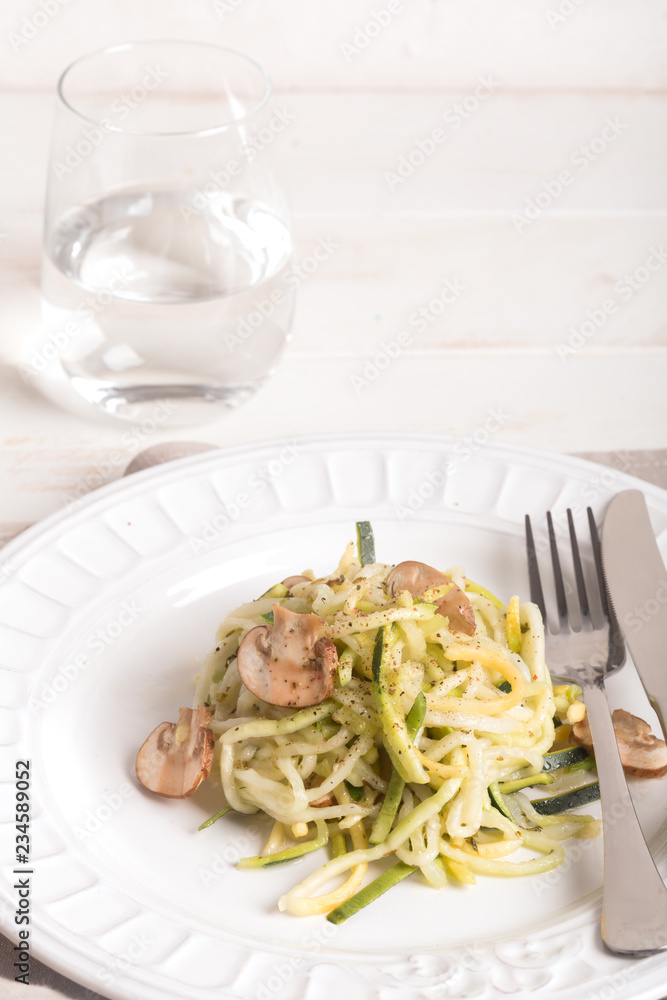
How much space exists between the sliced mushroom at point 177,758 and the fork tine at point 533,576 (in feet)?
2.73

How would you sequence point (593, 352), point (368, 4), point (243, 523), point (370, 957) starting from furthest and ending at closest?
1. point (368, 4)
2. point (593, 352)
3. point (243, 523)
4. point (370, 957)

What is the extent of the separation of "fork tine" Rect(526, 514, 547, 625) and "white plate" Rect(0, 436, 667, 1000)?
0.07m

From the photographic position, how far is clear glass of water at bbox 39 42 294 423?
2893mm

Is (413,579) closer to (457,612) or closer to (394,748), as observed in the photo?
(457,612)

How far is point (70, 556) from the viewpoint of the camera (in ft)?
7.95

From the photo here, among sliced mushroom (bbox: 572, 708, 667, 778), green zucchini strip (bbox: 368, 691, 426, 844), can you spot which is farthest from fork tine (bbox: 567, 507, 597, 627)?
green zucchini strip (bbox: 368, 691, 426, 844)

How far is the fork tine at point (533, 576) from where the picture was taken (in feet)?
7.85

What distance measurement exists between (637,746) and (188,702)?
36.5 inches

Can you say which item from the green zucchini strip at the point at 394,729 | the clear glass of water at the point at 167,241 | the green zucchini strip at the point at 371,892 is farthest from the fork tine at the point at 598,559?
the clear glass of water at the point at 167,241

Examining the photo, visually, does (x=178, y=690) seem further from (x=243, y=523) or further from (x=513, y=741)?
(x=513, y=741)

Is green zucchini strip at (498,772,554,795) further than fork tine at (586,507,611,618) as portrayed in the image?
No

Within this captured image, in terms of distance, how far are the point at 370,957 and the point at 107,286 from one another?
2073 millimetres

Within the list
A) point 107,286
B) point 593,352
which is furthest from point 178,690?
point 593,352

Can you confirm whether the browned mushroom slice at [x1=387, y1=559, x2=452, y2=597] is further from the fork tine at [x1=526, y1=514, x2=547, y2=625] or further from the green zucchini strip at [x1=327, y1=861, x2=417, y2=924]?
the green zucchini strip at [x1=327, y1=861, x2=417, y2=924]
